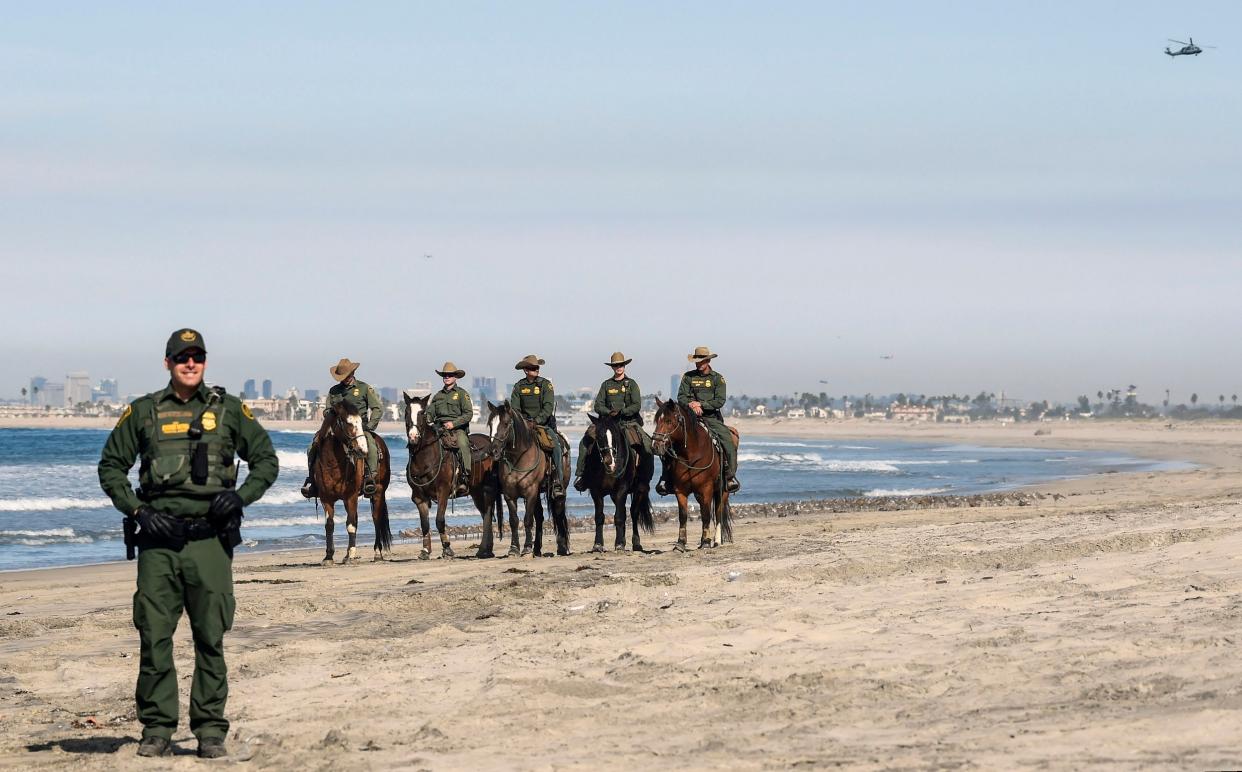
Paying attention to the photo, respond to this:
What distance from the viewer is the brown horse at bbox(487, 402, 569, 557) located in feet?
66.0

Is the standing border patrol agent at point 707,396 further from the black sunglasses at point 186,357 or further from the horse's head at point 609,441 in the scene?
the black sunglasses at point 186,357

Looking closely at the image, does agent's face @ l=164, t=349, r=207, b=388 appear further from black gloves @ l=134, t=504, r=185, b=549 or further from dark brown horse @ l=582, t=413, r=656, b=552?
dark brown horse @ l=582, t=413, r=656, b=552

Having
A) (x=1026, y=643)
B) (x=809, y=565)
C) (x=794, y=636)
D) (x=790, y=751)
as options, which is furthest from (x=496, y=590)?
(x=790, y=751)

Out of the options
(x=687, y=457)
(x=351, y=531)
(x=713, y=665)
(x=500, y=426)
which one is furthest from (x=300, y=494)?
(x=713, y=665)

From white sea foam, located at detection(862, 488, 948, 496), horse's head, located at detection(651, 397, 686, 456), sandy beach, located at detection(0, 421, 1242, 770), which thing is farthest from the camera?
white sea foam, located at detection(862, 488, 948, 496)

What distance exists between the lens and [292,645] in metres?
11.8

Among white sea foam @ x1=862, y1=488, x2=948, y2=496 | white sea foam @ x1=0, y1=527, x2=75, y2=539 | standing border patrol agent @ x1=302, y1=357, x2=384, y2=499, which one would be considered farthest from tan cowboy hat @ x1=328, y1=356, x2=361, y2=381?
white sea foam @ x1=862, y1=488, x2=948, y2=496

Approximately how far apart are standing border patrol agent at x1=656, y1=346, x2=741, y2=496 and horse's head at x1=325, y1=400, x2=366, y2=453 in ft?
13.9

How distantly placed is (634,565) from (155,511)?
1106 cm

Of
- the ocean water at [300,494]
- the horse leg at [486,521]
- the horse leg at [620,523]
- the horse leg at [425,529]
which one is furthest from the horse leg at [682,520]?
the ocean water at [300,494]

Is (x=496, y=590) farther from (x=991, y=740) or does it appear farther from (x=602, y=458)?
(x=991, y=740)

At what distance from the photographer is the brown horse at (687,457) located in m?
19.8

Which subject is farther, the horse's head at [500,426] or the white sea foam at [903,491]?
the white sea foam at [903,491]

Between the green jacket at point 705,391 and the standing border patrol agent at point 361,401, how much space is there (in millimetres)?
4336
